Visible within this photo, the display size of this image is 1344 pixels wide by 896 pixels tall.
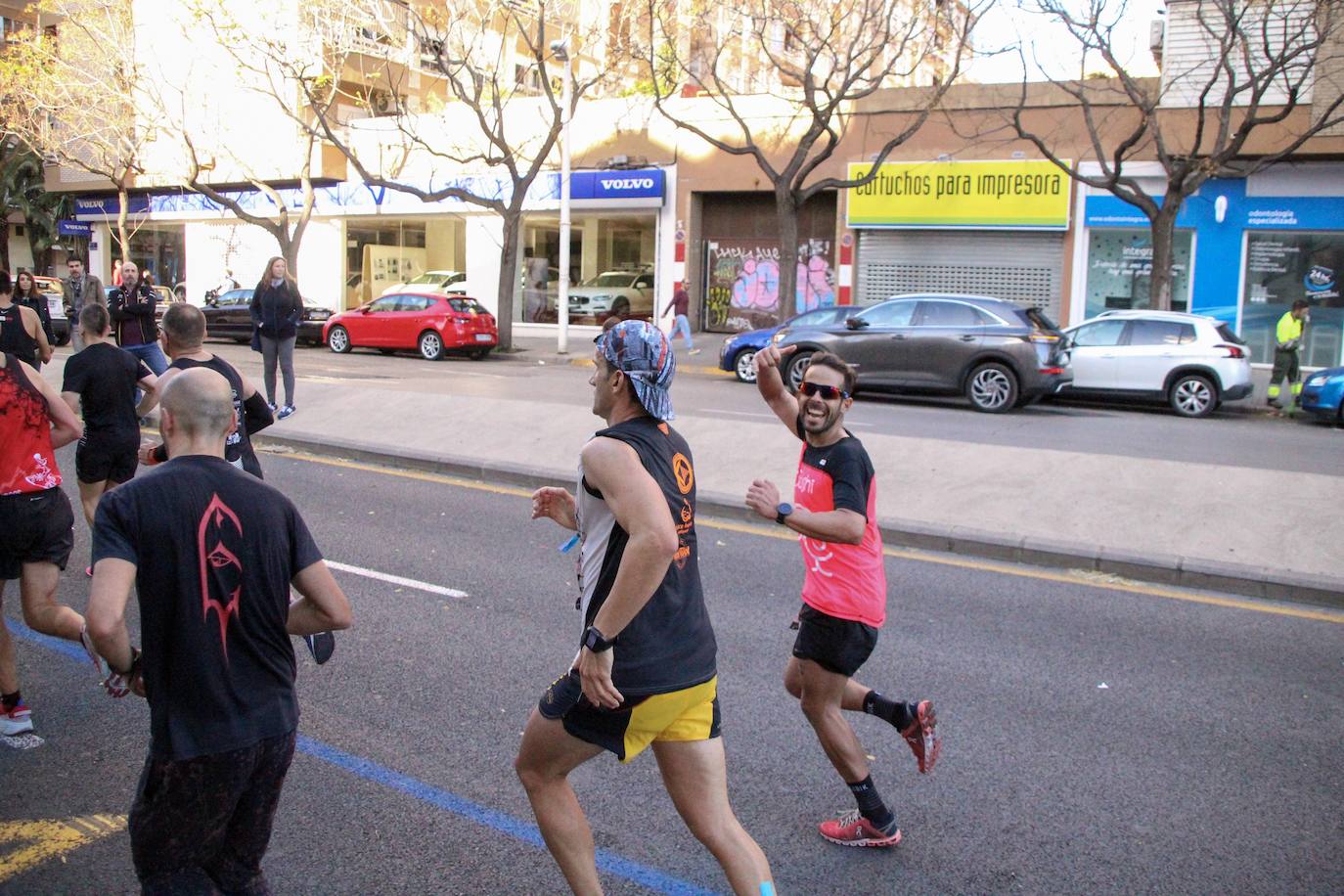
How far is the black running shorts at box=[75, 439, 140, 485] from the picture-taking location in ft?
23.3

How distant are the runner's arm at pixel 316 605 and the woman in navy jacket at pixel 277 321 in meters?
10.9

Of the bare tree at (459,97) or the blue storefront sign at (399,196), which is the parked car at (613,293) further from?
the bare tree at (459,97)

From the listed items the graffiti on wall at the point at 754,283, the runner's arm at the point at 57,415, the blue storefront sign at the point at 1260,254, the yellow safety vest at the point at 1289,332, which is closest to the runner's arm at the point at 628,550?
the runner's arm at the point at 57,415

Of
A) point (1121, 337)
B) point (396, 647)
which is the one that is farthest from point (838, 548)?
point (1121, 337)

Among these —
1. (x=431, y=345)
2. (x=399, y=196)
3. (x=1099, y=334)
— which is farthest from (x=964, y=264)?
(x=399, y=196)

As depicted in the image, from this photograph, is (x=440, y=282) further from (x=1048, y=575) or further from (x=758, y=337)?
(x=1048, y=575)

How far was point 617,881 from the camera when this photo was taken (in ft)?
12.6

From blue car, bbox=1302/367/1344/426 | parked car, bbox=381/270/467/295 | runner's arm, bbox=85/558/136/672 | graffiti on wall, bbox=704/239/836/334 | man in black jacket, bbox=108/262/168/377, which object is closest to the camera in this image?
runner's arm, bbox=85/558/136/672

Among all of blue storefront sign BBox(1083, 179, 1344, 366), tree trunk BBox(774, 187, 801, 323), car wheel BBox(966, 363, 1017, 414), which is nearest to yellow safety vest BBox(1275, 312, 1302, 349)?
car wheel BBox(966, 363, 1017, 414)

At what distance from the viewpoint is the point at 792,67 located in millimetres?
23938

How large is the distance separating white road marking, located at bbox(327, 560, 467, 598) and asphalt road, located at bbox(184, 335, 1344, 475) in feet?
21.1

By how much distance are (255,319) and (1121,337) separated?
12828 millimetres

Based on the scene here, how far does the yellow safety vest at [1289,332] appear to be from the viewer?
18531 mm

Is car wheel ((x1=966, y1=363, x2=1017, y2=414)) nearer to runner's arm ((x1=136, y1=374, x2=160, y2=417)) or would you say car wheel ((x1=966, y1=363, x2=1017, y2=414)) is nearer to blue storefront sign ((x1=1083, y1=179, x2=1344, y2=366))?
blue storefront sign ((x1=1083, y1=179, x2=1344, y2=366))
